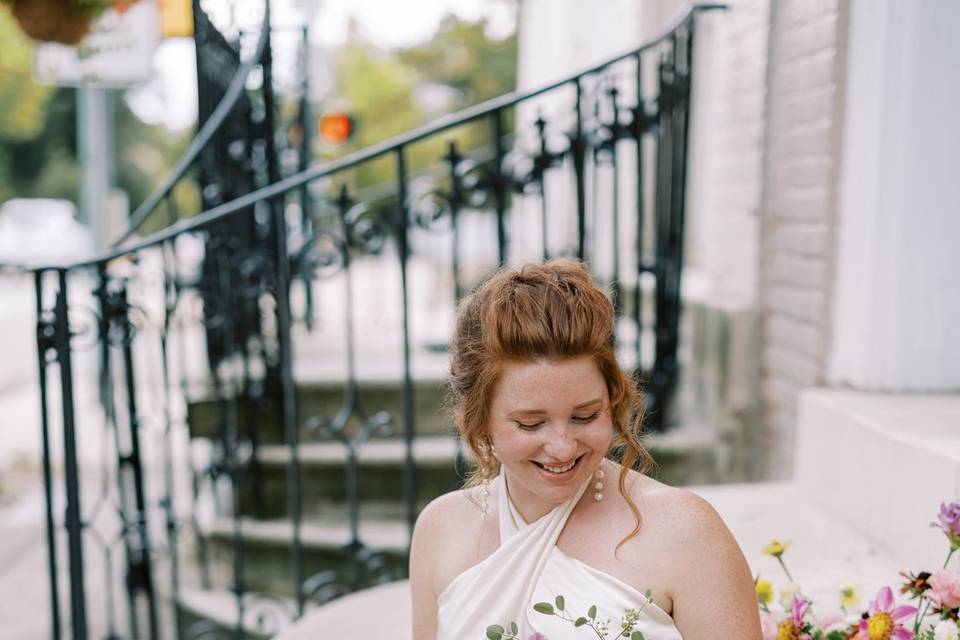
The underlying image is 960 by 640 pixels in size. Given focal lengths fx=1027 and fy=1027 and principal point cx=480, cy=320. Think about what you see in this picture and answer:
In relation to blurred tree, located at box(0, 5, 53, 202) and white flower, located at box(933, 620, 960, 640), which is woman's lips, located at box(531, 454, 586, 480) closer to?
white flower, located at box(933, 620, 960, 640)

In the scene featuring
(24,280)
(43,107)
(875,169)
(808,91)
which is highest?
(43,107)

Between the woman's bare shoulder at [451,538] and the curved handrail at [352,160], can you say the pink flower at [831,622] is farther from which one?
the curved handrail at [352,160]

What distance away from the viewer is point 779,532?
2807 millimetres

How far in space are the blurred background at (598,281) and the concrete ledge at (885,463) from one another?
12 millimetres

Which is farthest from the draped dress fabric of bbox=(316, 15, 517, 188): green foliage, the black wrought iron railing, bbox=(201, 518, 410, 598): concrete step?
bbox=(316, 15, 517, 188): green foliage

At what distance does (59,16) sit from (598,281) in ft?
9.11

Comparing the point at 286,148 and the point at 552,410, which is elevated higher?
the point at 286,148

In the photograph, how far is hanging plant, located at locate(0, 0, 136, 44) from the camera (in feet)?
14.8

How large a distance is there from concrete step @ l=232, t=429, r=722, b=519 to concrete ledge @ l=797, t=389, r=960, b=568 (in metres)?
1.17

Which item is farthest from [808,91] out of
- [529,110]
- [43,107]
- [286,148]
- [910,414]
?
[43,107]

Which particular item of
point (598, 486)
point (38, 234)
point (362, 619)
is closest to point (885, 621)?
point (598, 486)

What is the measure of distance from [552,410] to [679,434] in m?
2.91

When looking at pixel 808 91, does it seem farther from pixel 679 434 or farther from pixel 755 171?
pixel 679 434

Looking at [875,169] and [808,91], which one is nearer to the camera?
[875,169]
